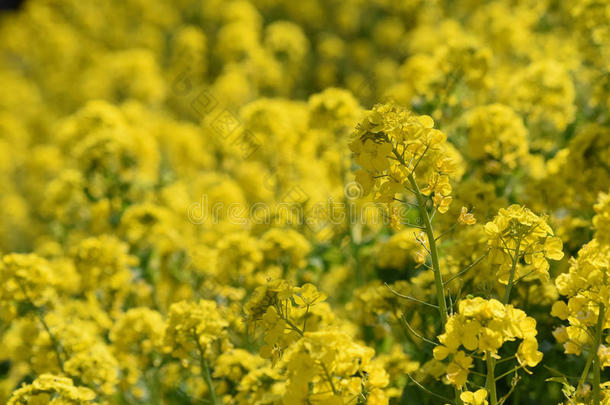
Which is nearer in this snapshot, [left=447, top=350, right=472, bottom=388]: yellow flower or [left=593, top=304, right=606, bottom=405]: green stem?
[left=447, top=350, right=472, bottom=388]: yellow flower

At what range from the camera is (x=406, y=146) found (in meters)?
1.89

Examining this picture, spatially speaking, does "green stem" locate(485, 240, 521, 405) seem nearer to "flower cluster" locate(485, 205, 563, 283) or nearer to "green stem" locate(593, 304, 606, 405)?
"flower cluster" locate(485, 205, 563, 283)

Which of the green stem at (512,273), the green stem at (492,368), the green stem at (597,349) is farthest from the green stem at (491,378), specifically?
the green stem at (597,349)

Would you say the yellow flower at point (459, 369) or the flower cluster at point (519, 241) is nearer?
the yellow flower at point (459, 369)

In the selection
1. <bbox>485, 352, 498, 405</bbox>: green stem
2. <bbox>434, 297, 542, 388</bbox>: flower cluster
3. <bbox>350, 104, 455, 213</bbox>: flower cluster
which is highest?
<bbox>350, 104, 455, 213</bbox>: flower cluster

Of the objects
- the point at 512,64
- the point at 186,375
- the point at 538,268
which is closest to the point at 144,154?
the point at 186,375

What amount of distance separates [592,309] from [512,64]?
16.4 ft

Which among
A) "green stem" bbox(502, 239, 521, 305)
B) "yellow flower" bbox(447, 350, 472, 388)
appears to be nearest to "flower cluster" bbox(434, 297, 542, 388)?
"yellow flower" bbox(447, 350, 472, 388)

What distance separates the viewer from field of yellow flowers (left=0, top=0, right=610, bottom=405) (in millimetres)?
1907

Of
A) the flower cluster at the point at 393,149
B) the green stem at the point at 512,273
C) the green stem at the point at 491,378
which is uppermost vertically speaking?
the flower cluster at the point at 393,149

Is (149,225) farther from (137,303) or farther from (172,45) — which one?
(172,45)

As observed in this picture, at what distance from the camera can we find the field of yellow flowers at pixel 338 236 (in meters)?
1.91

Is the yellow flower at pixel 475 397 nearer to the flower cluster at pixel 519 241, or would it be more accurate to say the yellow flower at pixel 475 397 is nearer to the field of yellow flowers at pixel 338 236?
the field of yellow flowers at pixel 338 236

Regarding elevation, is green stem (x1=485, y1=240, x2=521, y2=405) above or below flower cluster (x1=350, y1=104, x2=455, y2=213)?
below
